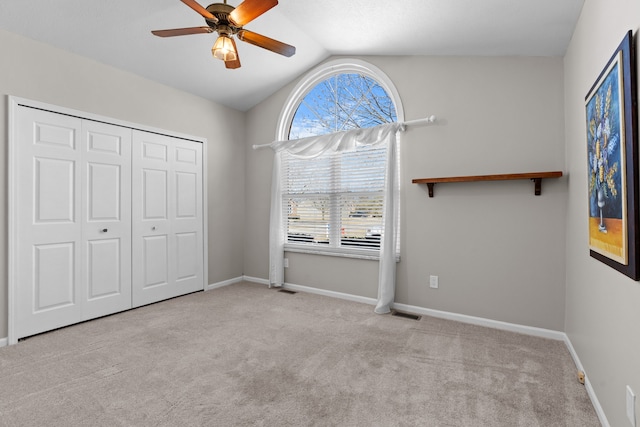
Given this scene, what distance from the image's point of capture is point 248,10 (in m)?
2.01

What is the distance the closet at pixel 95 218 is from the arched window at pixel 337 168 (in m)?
1.26

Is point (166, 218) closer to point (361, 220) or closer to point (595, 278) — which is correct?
point (361, 220)

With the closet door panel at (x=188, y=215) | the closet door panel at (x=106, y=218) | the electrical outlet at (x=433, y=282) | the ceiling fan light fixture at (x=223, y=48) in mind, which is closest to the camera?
the ceiling fan light fixture at (x=223, y=48)

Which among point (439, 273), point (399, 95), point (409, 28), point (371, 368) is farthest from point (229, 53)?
point (439, 273)

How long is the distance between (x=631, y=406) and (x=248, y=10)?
278cm

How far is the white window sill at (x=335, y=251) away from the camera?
363 cm

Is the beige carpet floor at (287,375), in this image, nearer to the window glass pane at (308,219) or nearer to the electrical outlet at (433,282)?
the electrical outlet at (433,282)

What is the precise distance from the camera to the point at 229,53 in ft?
7.19

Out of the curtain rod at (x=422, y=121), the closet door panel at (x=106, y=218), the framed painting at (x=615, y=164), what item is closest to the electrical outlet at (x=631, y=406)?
the framed painting at (x=615, y=164)

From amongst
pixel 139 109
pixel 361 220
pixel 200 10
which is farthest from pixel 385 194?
pixel 139 109

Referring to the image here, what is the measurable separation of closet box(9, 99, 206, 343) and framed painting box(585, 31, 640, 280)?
152 inches

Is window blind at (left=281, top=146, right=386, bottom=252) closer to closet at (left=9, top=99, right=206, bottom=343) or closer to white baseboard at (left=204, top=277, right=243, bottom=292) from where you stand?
white baseboard at (left=204, top=277, right=243, bottom=292)

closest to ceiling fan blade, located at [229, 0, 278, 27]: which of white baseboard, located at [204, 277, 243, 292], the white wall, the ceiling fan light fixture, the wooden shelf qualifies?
the ceiling fan light fixture

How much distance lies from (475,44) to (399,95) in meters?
0.85
